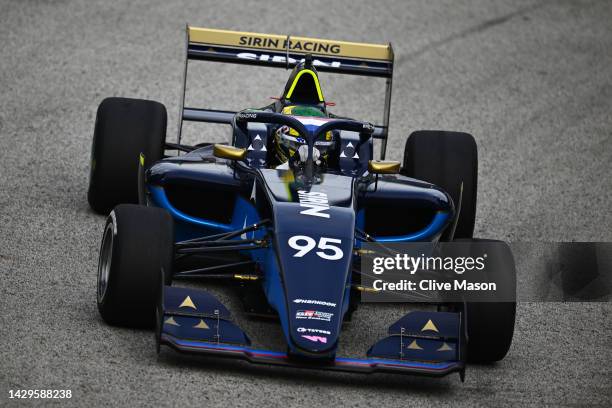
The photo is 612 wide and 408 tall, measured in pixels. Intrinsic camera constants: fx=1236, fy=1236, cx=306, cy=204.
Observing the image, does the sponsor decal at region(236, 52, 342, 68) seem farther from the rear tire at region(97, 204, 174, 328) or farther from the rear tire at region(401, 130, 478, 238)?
the rear tire at region(97, 204, 174, 328)

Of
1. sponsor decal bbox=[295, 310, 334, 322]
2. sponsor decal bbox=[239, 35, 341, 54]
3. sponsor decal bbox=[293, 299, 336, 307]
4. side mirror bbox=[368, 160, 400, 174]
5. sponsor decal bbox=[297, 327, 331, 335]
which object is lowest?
sponsor decal bbox=[297, 327, 331, 335]

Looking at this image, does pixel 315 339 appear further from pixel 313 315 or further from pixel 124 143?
pixel 124 143

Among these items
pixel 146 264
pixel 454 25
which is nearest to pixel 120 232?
pixel 146 264

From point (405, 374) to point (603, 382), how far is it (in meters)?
1.54

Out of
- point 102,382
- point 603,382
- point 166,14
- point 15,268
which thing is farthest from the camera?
point 166,14

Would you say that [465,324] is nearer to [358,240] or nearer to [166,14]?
[358,240]

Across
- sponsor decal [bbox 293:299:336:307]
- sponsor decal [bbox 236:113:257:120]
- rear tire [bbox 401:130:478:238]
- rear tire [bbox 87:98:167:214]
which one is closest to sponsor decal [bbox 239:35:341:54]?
rear tire [bbox 87:98:167:214]

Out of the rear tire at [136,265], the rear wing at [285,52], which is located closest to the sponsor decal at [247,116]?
the rear tire at [136,265]

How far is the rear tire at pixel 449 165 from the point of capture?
9.75 metres

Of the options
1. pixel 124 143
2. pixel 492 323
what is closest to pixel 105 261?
pixel 124 143

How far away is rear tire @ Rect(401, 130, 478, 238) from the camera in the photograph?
32.0ft

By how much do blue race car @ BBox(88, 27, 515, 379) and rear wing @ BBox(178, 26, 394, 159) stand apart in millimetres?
13

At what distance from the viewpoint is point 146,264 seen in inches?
294

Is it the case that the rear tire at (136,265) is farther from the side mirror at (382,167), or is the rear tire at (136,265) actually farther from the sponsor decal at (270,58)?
the sponsor decal at (270,58)
